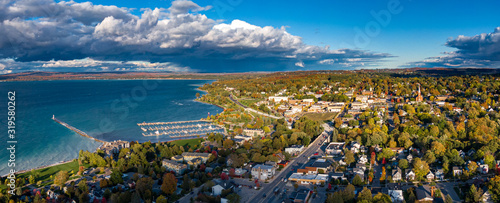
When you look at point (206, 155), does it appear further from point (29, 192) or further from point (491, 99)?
point (491, 99)

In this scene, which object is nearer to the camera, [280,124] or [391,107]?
[280,124]

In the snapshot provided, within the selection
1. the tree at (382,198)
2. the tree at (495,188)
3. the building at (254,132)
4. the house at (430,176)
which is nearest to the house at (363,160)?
the house at (430,176)

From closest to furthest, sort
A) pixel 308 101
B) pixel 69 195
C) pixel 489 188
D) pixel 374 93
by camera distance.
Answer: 1. pixel 489 188
2. pixel 69 195
3. pixel 308 101
4. pixel 374 93

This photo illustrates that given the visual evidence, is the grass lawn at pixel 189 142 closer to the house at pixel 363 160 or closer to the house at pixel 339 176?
the house at pixel 339 176

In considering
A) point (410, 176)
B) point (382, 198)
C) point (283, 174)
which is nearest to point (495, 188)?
point (410, 176)

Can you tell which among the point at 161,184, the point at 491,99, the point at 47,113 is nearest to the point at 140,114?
the point at 47,113

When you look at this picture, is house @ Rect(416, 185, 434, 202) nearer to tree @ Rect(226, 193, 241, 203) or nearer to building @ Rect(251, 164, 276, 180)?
building @ Rect(251, 164, 276, 180)

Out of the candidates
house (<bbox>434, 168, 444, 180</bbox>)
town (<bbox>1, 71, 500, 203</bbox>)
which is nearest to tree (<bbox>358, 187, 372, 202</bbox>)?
town (<bbox>1, 71, 500, 203</bbox>)
